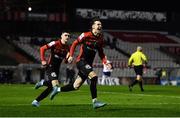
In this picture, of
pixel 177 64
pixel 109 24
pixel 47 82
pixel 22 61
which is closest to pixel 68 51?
pixel 47 82

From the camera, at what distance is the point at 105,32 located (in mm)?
59000

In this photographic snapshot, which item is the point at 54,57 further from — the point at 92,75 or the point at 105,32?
the point at 105,32

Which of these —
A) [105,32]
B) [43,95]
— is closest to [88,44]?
[43,95]

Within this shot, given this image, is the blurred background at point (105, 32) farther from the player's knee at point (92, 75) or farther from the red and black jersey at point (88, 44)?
the player's knee at point (92, 75)

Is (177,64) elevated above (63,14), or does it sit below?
below

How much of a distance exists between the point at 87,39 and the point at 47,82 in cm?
214

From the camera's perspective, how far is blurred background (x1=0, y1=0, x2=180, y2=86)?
48.6 metres

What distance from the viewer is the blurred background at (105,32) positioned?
159 feet

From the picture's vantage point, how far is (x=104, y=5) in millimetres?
60344

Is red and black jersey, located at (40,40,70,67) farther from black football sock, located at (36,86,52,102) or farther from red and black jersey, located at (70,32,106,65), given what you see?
red and black jersey, located at (70,32,106,65)

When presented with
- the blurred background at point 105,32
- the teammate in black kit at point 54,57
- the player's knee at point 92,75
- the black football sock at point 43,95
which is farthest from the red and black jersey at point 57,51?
the blurred background at point 105,32

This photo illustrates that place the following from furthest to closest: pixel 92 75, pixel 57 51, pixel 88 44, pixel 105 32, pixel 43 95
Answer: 1. pixel 105 32
2. pixel 57 51
3. pixel 43 95
4. pixel 88 44
5. pixel 92 75

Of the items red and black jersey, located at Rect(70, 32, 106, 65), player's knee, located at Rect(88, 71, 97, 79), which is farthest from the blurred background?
player's knee, located at Rect(88, 71, 97, 79)

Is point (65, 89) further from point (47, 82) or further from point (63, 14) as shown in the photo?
point (63, 14)
